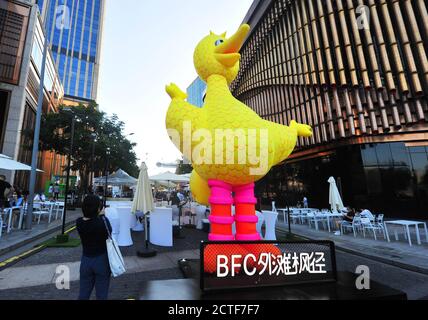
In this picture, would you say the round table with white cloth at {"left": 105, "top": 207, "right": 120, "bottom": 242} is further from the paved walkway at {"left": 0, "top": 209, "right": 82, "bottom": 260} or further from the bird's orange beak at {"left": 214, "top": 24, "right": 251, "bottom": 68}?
the bird's orange beak at {"left": 214, "top": 24, "right": 251, "bottom": 68}

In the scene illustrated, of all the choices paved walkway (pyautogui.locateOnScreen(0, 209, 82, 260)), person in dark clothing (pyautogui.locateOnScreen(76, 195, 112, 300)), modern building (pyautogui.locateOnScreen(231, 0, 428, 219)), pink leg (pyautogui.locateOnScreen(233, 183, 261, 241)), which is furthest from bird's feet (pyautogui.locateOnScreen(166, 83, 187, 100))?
modern building (pyautogui.locateOnScreen(231, 0, 428, 219))

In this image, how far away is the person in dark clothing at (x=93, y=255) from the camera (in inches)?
116

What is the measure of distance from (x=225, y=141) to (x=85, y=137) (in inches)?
781

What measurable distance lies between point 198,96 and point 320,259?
293ft

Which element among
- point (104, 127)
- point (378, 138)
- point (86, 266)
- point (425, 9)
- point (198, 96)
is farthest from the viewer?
point (198, 96)

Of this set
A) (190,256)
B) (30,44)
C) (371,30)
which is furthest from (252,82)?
(190,256)

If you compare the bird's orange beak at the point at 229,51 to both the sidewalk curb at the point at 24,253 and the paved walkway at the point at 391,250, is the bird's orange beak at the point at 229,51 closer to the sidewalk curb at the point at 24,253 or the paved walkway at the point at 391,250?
the paved walkway at the point at 391,250

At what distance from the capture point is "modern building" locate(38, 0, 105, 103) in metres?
84.2

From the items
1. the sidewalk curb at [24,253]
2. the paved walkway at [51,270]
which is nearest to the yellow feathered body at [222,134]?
the paved walkway at [51,270]

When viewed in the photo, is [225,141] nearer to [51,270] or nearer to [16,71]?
[51,270]

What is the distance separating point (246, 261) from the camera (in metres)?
3.03

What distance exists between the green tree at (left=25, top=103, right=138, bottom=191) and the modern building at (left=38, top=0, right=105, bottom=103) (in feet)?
239

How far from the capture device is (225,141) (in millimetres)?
Answer: 4152

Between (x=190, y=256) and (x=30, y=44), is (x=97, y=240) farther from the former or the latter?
(x=30, y=44)
